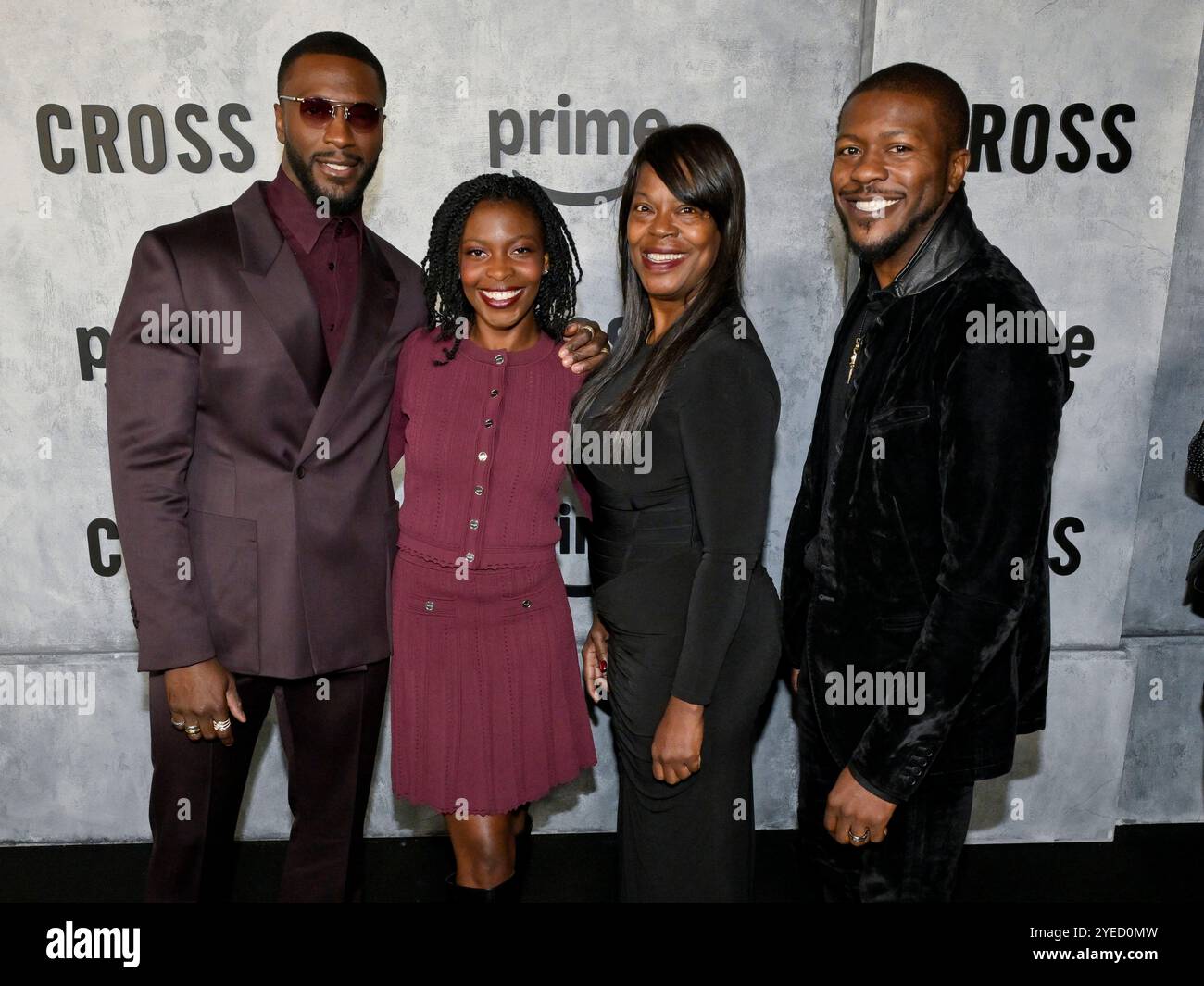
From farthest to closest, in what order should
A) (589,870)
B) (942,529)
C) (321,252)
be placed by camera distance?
(589,870) → (321,252) → (942,529)

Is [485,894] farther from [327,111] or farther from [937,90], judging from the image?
[937,90]

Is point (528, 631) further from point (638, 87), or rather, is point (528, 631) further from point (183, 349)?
point (638, 87)

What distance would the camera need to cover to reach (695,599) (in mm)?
2193

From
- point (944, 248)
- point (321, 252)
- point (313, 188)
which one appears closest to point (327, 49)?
point (313, 188)

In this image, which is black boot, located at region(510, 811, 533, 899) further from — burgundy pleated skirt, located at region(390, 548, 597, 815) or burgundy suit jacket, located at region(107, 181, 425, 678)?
burgundy suit jacket, located at region(107, 181, 425, 678)

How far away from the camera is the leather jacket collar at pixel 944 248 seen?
1.95m

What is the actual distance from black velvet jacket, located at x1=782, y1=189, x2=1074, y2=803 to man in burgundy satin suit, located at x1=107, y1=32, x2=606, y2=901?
0.78 m

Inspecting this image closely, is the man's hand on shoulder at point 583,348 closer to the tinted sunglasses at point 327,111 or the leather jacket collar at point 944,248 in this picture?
the tinted sunglasses at point 327,111

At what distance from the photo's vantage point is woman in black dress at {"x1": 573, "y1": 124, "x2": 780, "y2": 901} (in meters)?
2.16

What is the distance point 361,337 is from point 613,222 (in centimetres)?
122

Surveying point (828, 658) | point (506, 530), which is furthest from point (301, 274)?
point (828, 658)

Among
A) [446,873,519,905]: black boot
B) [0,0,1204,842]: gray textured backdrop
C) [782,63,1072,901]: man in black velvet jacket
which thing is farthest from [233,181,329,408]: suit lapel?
[446,873,519,905]: black boot

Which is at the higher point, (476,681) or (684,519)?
(684,519)

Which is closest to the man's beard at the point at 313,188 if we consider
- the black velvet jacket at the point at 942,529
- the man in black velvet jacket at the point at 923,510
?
the man in black velvet jacket at the point at 923,510
